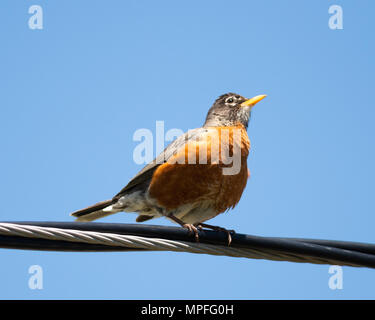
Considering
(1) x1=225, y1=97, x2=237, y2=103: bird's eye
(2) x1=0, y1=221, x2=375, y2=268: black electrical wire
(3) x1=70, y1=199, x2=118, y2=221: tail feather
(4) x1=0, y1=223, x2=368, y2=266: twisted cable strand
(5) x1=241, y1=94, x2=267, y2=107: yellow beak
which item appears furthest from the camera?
(1) x1=225, y1=97, x2=237, y2=103: bird's eye

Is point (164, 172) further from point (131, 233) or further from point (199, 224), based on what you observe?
point (131, 233)

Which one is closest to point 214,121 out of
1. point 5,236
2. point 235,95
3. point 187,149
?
point 235,95

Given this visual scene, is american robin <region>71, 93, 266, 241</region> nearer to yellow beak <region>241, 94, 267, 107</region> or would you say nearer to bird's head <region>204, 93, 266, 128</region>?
bird's head <region>204, 93, 266, 128</region>

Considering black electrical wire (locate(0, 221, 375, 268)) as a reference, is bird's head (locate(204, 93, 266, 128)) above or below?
above

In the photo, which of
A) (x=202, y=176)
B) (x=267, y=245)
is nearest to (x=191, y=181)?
(x=202, y=176)

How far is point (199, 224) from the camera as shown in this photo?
5996mm

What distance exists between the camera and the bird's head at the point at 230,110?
23.3ft

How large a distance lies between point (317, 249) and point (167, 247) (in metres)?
1.04

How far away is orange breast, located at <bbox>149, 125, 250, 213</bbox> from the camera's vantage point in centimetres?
559

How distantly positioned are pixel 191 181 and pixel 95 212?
5.02 ft

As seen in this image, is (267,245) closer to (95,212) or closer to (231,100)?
(95,212)

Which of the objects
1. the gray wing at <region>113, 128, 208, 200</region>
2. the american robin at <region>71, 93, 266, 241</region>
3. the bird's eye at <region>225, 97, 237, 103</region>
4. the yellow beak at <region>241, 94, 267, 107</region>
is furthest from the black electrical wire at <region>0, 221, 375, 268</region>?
the bird's eye at <region>225, 97, 237, 103</region>
